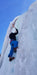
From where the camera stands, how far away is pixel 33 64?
3.37 m

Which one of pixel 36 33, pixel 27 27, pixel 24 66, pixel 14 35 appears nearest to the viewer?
pixel 24 66

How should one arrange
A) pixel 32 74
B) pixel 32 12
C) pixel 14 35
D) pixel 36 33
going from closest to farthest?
pixel 32 74 < pixel 36 33 < pixel 32 12 < pixel 14 35

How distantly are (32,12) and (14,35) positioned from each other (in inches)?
49.3

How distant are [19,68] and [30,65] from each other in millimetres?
488

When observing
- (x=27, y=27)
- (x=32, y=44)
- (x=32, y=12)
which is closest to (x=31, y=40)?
(x=32, y=44)

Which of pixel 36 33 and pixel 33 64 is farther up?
pixel 36 33

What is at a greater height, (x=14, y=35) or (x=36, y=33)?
(x=14, y=35)

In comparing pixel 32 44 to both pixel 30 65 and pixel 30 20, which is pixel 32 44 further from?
pixel 30 20

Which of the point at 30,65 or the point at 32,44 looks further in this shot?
the point at 32,44

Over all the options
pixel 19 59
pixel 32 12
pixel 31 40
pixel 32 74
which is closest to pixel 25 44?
pixel 31 40

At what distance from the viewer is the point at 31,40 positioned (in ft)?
12.5

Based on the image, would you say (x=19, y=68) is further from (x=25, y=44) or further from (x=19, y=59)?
(x=25, y=44)

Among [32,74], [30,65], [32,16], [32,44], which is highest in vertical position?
[32,16]

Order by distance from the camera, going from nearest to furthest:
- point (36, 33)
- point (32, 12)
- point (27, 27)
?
point (36, 33)
point (27, 27)
point (32, 12)
